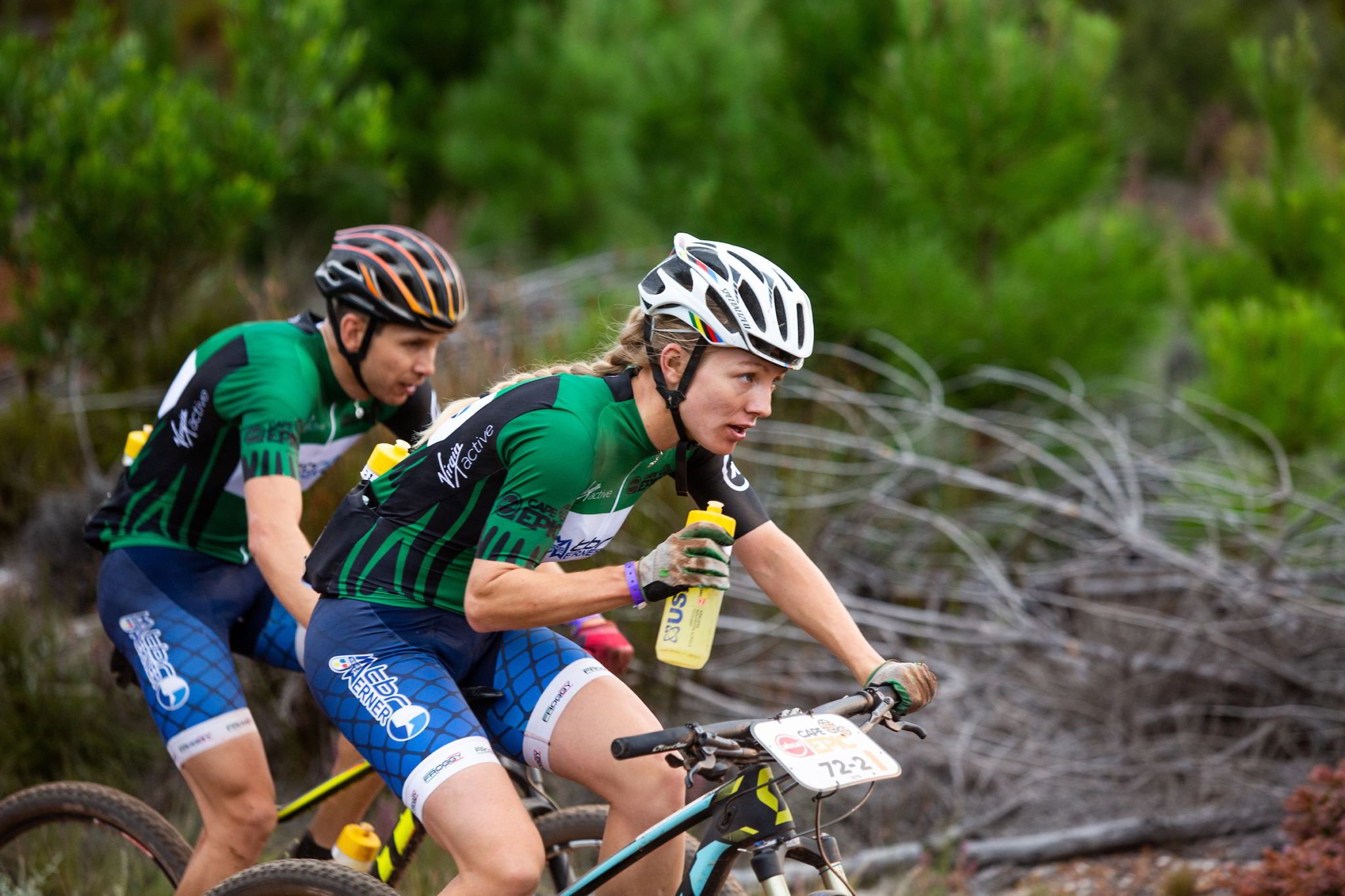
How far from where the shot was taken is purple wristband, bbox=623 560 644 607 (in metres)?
2.40

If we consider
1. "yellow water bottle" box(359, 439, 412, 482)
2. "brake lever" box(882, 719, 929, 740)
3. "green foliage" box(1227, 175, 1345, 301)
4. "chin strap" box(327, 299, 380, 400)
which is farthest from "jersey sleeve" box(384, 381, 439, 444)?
"green foliage" box(1227, 175, 1345, 301)

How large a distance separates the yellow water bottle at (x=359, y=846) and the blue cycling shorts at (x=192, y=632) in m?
0.39

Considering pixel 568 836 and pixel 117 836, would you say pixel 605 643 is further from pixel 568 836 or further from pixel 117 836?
pixel 117 836

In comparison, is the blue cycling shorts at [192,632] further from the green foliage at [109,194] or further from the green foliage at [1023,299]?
the green foliage at [109,194]

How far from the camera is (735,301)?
258 centimetres

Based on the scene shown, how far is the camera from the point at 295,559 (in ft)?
10.4

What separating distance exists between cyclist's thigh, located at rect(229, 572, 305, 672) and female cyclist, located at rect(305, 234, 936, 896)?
0.85m

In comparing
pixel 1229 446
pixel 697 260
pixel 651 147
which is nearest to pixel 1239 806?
pixel 1229 446

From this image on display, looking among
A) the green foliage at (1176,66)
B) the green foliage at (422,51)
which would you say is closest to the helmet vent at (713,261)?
the green foliage at (422,51)

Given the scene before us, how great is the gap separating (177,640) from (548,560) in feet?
3.93

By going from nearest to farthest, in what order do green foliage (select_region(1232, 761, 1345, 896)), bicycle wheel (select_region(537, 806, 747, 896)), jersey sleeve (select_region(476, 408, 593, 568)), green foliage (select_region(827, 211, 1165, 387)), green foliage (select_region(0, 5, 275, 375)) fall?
1. jersey sleeve (select_region(476, 408, 593, 568))
2. bicycle wheel (select_region(537, 806, 747, 896))
3. green foliage (select_region(1232, 761, 1345, 896))
4. green foliage (select_region(827, 211, 1165, 387))
5. green foliage (select_region(0, 5, 275, 375))

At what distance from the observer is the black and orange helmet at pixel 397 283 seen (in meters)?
3.42

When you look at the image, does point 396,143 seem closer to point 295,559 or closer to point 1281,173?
point 1281,173

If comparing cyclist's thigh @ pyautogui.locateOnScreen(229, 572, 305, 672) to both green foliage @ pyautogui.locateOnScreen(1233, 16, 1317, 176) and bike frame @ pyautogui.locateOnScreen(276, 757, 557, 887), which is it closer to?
bike frame @ pyautogui.locateOnScreen(276, 757, 557, 887)
